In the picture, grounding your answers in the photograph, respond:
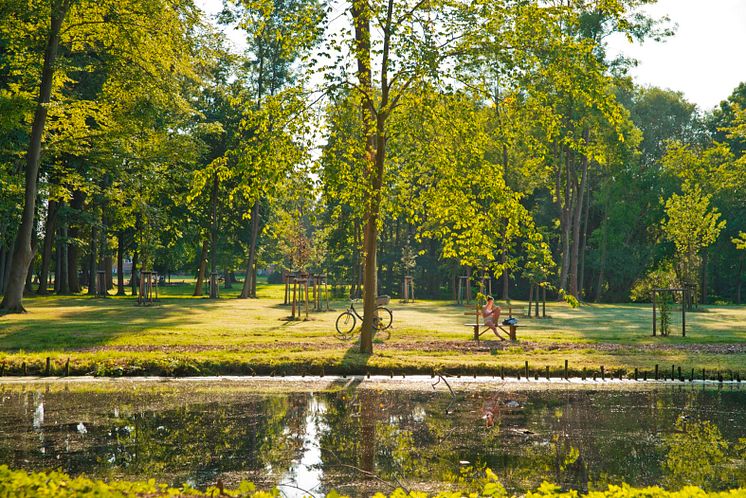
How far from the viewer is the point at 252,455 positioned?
406 inches

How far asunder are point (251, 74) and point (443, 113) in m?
36.2

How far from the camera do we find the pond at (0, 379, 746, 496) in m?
9.35

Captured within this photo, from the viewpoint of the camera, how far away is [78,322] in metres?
27.8

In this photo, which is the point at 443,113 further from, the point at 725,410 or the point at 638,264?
the point at 638,264

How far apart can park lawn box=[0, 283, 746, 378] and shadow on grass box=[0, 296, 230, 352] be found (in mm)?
36

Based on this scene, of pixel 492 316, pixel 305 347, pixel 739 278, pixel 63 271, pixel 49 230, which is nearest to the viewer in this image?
pixel 305 347

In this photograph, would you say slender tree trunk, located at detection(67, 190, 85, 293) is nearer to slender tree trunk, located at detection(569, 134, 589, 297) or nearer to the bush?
slender tree trunk, located at detection(569, 134, 589, 297)

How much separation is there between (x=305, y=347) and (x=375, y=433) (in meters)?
9.75

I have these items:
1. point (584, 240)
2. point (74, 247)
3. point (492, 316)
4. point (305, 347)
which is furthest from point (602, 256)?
point (305, 347)

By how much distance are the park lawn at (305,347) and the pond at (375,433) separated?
59.1 inches

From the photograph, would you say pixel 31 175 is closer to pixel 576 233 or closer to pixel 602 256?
pixel 576 233

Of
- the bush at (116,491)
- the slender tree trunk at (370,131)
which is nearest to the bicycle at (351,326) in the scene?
the slender tree trunk at (370,131)

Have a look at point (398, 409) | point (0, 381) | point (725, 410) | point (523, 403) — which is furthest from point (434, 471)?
point (0, 381)

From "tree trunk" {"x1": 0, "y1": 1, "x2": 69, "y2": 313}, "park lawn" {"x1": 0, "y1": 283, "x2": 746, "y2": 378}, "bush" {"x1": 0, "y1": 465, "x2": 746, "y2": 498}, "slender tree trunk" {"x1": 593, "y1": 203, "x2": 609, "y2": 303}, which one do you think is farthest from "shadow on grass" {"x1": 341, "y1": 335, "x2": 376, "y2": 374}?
"slender tree trunk" {"x1": 593, "y1": 203, "x2": 609, "y2": 303}
